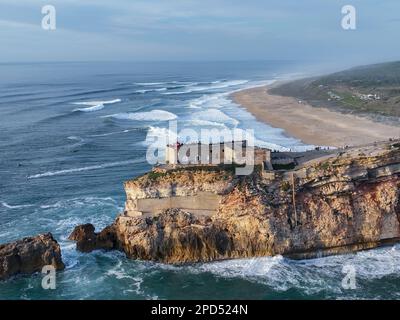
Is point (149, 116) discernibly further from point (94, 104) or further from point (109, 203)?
point (109, 203)

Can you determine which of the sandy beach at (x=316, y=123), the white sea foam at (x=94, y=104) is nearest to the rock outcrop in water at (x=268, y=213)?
the sandy beach at (x=316, y=123)

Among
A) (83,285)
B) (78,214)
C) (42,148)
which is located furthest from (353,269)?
(42,148)

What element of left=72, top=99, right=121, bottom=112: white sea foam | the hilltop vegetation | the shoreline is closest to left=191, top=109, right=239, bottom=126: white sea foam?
the shoreline

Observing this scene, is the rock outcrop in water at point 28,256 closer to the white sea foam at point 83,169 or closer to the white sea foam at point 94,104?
the white sea foam at point 83,169

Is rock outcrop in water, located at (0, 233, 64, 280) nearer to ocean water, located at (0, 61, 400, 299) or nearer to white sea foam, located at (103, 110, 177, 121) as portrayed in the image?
ocean water, located at (0, 61, 400, 299)

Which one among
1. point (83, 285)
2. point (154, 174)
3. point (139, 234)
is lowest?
point (83, 285)
